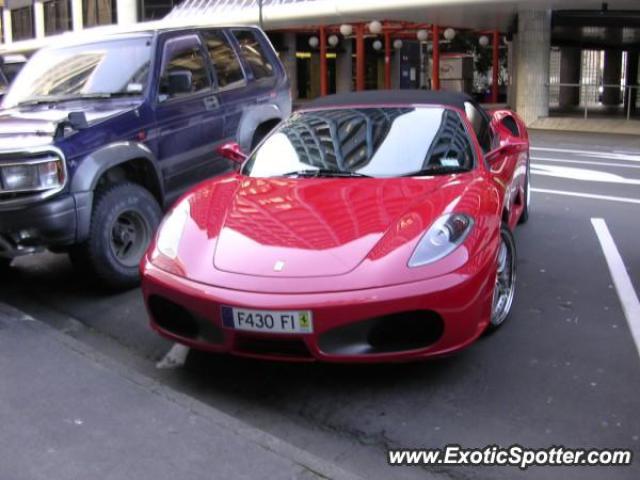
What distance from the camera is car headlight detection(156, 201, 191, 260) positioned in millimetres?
3977

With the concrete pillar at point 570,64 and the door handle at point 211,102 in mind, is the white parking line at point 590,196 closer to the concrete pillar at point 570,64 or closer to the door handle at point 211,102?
the door handle at point 211,102

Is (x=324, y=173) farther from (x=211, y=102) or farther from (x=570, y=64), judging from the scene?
(x=570, y=64)

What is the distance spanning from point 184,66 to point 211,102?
14.8 inches

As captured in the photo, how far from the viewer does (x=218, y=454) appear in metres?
2.99

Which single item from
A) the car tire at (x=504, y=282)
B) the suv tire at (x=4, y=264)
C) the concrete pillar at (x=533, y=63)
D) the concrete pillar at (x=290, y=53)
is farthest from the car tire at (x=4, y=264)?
the concrete pillar at (x=290, y=53)

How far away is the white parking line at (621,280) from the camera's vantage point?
183 inches

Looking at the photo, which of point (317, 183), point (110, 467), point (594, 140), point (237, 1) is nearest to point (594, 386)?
point (317, 183)

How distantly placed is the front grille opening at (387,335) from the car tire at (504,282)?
3.00 feet

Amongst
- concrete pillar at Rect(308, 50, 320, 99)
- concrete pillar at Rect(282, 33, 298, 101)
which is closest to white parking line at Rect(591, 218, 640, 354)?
concrete pillar at Rect(282, 33, 298, 101)

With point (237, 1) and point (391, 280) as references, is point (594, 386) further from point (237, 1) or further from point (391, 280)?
point (237, 1)

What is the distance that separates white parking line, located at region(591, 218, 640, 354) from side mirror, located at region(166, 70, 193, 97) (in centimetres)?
365

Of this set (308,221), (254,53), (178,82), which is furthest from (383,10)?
(308,221)

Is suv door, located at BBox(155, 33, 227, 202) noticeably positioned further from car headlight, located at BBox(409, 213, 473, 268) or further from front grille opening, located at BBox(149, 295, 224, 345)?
car headlight, located at BBox(409, 213, 473, 268)

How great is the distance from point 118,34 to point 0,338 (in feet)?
10.4
